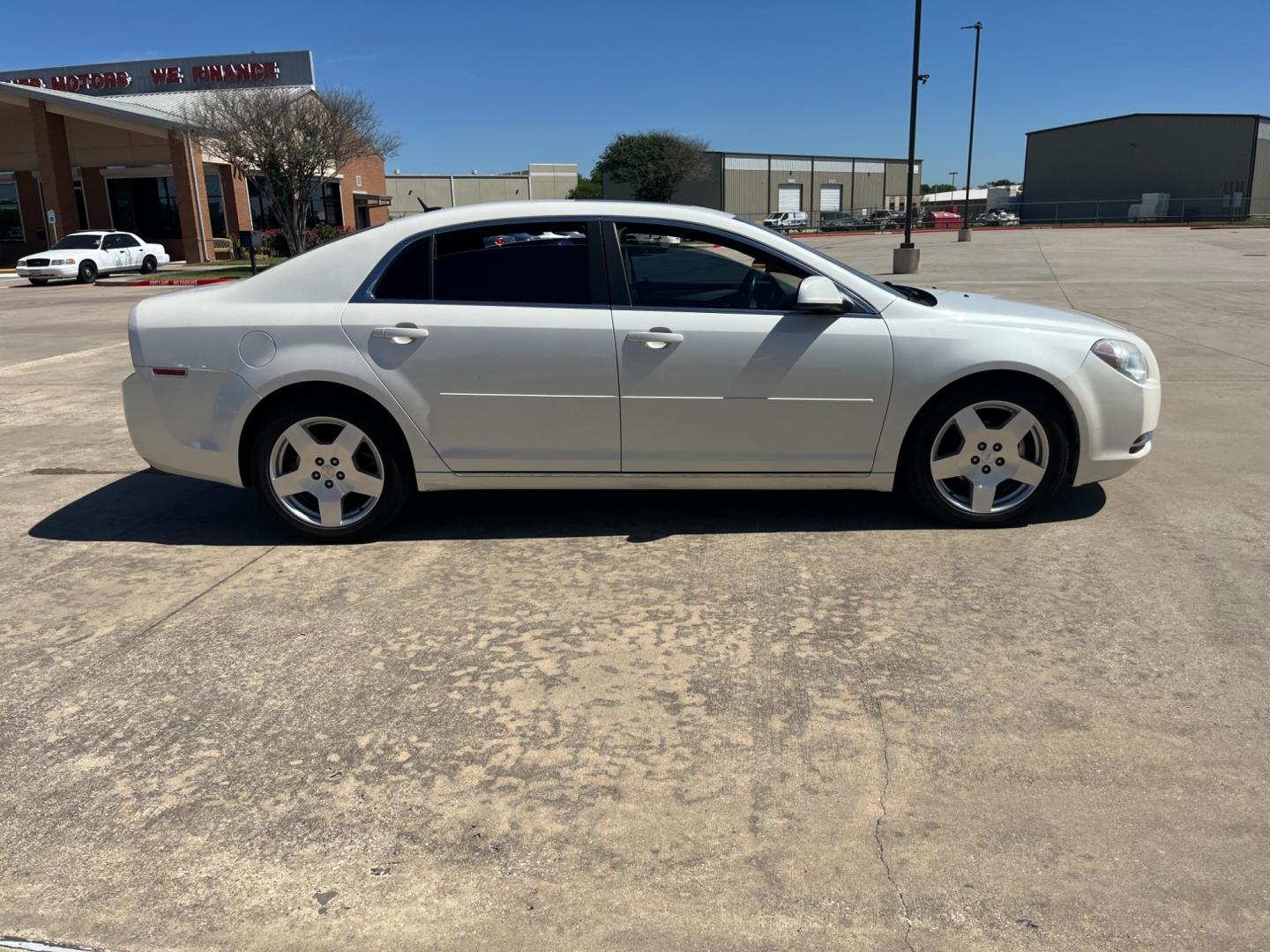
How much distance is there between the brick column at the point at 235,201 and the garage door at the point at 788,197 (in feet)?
174

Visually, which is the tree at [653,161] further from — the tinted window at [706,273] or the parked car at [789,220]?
the tinted window at [706,273]

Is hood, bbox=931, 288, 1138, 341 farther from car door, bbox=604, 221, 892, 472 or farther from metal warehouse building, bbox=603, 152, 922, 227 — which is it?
metal warehouse building, bbox=603, 152, 922, 227

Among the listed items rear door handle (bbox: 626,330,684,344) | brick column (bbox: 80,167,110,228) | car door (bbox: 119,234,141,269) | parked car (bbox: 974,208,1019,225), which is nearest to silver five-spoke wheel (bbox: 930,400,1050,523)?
rear door handle (bbox: 626,330,684,344)

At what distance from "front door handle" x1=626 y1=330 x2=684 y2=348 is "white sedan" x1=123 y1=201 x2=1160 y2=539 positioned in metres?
0.01

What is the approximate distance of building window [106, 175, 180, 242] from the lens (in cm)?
3988

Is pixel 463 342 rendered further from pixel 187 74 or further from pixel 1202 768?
pixel 187 74

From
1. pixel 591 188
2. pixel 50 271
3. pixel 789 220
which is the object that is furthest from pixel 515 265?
pixel 591 188

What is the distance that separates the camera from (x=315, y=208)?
44.9 meters

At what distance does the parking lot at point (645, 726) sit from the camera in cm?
241

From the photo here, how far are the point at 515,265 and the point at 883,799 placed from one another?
3.05 m

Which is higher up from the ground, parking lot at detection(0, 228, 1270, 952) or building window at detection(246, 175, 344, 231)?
building window at detection(246, 175, 344, 231)

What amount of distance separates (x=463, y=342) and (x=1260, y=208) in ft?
264

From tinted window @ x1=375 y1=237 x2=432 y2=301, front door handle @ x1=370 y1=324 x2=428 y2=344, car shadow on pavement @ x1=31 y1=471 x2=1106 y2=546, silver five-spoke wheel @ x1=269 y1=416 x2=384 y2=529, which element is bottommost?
car shadow on pavement @ x1=31 y1=471 x2=1106 y2=546

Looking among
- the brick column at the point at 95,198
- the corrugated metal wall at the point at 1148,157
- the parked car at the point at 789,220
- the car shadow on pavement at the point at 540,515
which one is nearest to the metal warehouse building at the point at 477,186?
the parked car at the point at 789,220
